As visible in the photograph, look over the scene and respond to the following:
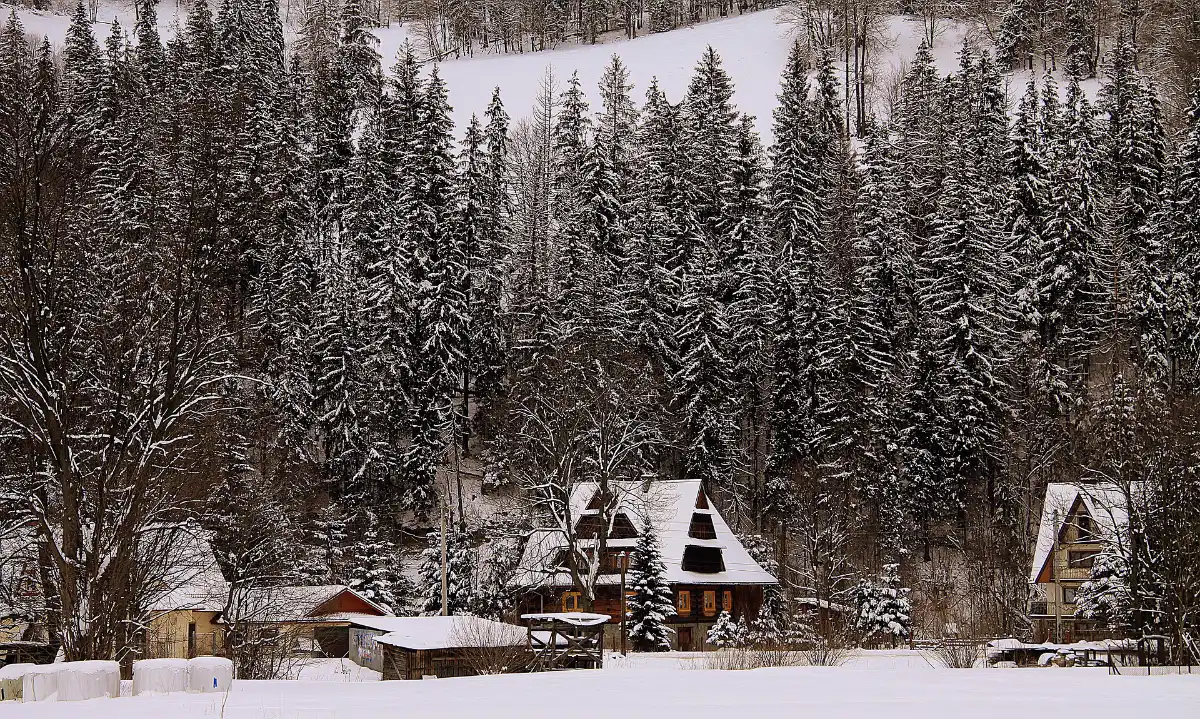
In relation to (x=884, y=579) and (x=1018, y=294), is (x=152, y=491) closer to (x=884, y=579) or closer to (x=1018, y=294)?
(x=884, y=579)

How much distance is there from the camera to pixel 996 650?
26.6m

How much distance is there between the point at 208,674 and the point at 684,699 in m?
5.88

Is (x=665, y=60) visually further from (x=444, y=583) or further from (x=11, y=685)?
(x=11, y=685)

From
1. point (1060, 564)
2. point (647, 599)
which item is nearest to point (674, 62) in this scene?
point (1060, 564)

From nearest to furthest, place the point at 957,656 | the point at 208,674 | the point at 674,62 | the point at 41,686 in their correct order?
the point at 41,686 → the point at 208,674 → the point at 957,656 → the point at 674,62

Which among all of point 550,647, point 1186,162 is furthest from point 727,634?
point 1186,162

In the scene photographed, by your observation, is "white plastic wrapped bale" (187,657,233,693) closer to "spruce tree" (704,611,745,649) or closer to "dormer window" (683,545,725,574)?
"spruce tree" (704,611,745,649)

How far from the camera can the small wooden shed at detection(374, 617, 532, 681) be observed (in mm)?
21906

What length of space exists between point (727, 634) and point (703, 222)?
26.3 meters

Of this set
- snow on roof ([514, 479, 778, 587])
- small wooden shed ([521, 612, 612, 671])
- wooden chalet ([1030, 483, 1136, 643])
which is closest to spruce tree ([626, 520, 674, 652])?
snow on roof ([514, 479, 778, 587])

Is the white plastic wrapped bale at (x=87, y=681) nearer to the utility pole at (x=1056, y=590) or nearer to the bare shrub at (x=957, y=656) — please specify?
the bare shrub at (x=957, y=656)

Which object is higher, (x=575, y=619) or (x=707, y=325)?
(x=707, y=325)

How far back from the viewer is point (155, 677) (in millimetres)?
13570

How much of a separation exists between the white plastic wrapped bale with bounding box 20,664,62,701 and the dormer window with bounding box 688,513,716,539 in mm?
35871
